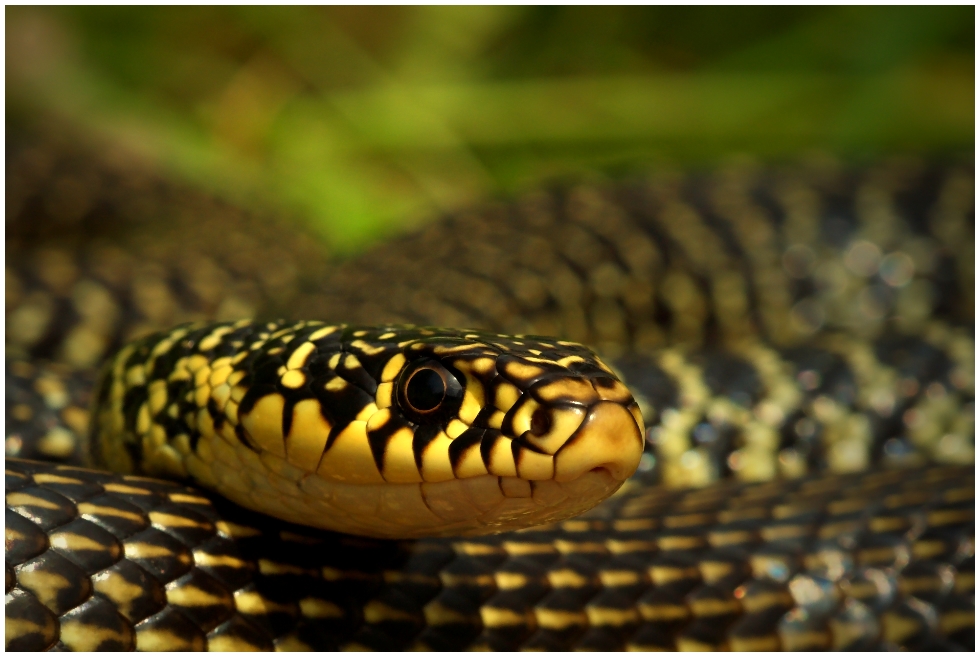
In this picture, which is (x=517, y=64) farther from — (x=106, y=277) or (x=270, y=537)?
(x=270, y=537)

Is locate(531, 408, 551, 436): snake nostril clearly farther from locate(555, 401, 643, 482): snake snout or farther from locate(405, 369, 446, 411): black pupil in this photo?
locate(405, 369, 446, 411): black pupil

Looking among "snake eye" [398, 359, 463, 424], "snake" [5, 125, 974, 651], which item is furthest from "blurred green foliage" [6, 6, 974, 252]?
"snake eye" [398, 359, 463, 424]

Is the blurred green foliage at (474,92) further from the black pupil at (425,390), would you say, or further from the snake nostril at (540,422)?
the snake nostril at (540,422)

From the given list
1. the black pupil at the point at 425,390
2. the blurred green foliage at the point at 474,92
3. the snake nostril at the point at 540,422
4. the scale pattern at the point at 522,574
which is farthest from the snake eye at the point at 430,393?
the blurred green foliage at the point at 474,92

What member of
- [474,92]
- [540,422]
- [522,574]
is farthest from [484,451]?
[474,92]

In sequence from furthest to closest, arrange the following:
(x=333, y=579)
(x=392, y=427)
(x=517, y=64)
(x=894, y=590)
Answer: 1. (x=517, y=64)
2. (x=894, y=590)
3. (x=333, y=579)
4. (x=392, y=427)

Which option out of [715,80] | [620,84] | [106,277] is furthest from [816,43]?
[106,277]

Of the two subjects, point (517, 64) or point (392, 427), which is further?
point (517, 64)
